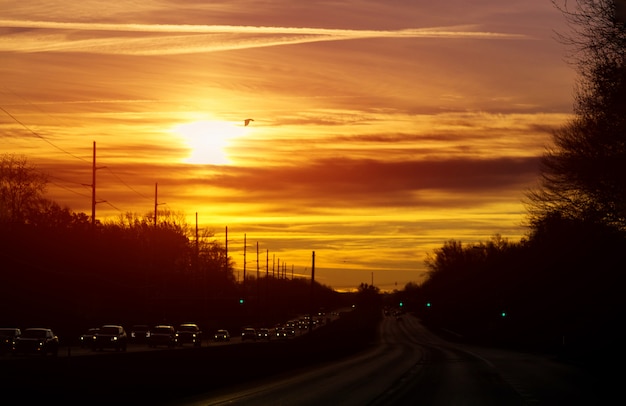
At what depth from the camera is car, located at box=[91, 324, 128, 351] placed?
64.6 m

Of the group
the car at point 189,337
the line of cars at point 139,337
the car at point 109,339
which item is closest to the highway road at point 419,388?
the car at point 109,339

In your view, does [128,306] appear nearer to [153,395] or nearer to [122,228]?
[122,228]

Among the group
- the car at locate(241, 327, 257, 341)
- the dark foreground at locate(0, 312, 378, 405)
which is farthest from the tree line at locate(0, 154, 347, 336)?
the dark foreground at locate(0, 312, 378, 405)

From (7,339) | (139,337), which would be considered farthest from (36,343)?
(139,337)

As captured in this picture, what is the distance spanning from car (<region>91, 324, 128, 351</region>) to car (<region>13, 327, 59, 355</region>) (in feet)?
24.7

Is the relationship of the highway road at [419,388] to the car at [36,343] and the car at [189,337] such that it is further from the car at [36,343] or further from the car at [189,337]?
the car at [189,337]

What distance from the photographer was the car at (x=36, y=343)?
55.5 m

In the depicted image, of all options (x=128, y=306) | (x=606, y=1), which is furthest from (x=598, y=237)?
(x=128, y=306)

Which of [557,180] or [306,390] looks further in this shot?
[557,180]

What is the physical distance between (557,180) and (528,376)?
619 inches

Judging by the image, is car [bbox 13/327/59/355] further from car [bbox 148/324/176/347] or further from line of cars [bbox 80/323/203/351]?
car [bbox 148/324/176/347]

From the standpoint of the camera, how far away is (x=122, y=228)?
513 ft

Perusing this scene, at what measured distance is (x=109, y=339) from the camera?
64.8m

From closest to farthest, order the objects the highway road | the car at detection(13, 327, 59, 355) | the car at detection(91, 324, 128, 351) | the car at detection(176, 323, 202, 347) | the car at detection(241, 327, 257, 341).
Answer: the highway road, the car at detection(13, 327, 59, 355), the car at detection(91, 324, 128, 351), the car at detection(176, 323, 202, 347), the car at detection(241, 327, 257, 341)
